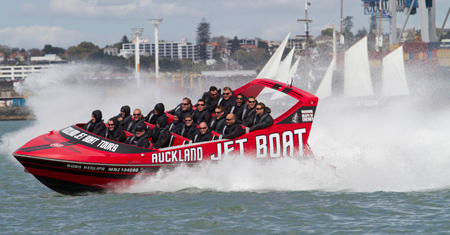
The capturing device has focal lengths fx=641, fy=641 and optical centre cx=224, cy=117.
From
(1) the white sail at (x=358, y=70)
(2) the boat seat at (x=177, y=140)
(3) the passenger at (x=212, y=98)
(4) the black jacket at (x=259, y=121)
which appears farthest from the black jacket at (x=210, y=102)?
(1) the white sail at (x=358, y=70)

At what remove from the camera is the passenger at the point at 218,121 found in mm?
15849

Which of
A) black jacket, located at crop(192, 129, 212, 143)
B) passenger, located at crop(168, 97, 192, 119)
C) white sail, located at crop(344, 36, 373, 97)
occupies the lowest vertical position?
black jacket, located at crop(192, 129, 212, 143)

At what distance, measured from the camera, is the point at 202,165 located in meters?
15.0

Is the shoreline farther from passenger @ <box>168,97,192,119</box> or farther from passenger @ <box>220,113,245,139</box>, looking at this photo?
passenger @ <box>220,113,245,139</box>

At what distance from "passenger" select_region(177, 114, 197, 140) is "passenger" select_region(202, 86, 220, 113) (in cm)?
227

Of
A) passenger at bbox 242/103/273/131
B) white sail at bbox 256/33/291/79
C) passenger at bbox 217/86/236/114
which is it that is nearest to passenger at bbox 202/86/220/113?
passenger at bbox 217/86/236/114

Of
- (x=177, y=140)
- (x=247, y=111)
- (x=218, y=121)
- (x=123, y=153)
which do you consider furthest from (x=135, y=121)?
(x=247, y=111)

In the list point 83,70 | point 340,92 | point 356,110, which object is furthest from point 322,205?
point 83,70

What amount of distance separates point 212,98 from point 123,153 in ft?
14.2

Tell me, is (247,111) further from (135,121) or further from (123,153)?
(123,153)

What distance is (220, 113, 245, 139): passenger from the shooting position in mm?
15125

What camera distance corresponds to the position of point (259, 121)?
15.6 m

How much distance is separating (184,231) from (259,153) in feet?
14.0

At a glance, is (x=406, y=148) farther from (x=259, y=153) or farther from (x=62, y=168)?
(x=62, y=168)
